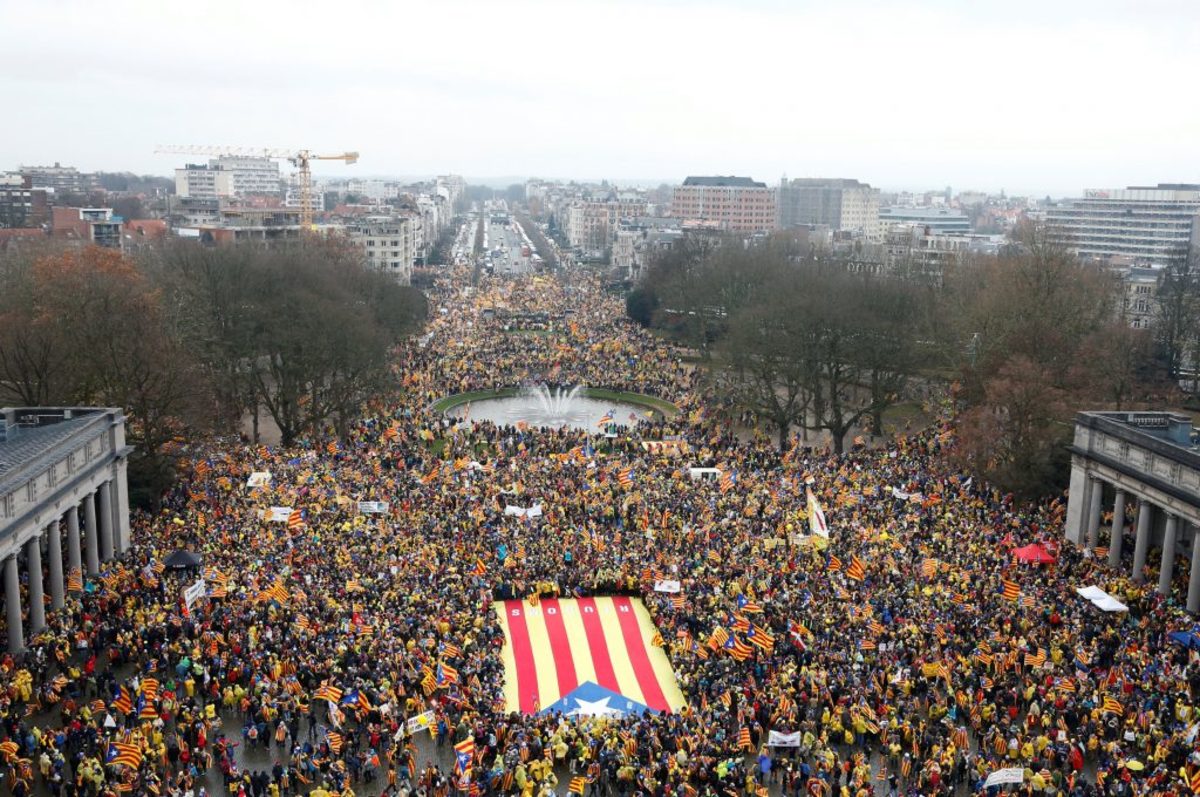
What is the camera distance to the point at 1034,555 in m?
40.8

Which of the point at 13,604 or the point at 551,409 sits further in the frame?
the point at 551,409

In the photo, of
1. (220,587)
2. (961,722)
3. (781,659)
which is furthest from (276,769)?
(961,722)

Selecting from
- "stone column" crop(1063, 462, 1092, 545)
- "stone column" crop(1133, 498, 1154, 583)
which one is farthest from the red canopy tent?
"stone column" crop(1063, 462, 1092, 545)

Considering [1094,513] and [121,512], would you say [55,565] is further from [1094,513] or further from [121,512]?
[1094,513]

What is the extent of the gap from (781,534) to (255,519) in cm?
2094

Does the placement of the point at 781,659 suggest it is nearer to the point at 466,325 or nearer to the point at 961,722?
the point at 961,722

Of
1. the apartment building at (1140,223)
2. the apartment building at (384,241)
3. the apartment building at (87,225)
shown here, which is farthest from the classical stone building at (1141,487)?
the apartment building at (1140,223)

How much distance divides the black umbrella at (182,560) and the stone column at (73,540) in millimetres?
2910

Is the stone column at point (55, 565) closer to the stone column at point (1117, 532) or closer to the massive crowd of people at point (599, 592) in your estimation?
the massive crowd of people at point (599, 592)

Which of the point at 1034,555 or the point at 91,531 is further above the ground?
the point at 1034,555

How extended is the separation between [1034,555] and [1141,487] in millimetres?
5269

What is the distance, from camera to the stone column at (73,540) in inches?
1524

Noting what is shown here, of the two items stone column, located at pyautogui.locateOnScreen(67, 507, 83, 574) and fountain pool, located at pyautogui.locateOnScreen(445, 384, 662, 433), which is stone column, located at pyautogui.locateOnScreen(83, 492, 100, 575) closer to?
stone column, located at pyautogui.locateOnScreen(67, 507, 83, 574)

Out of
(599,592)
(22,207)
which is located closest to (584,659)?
(599,592)
